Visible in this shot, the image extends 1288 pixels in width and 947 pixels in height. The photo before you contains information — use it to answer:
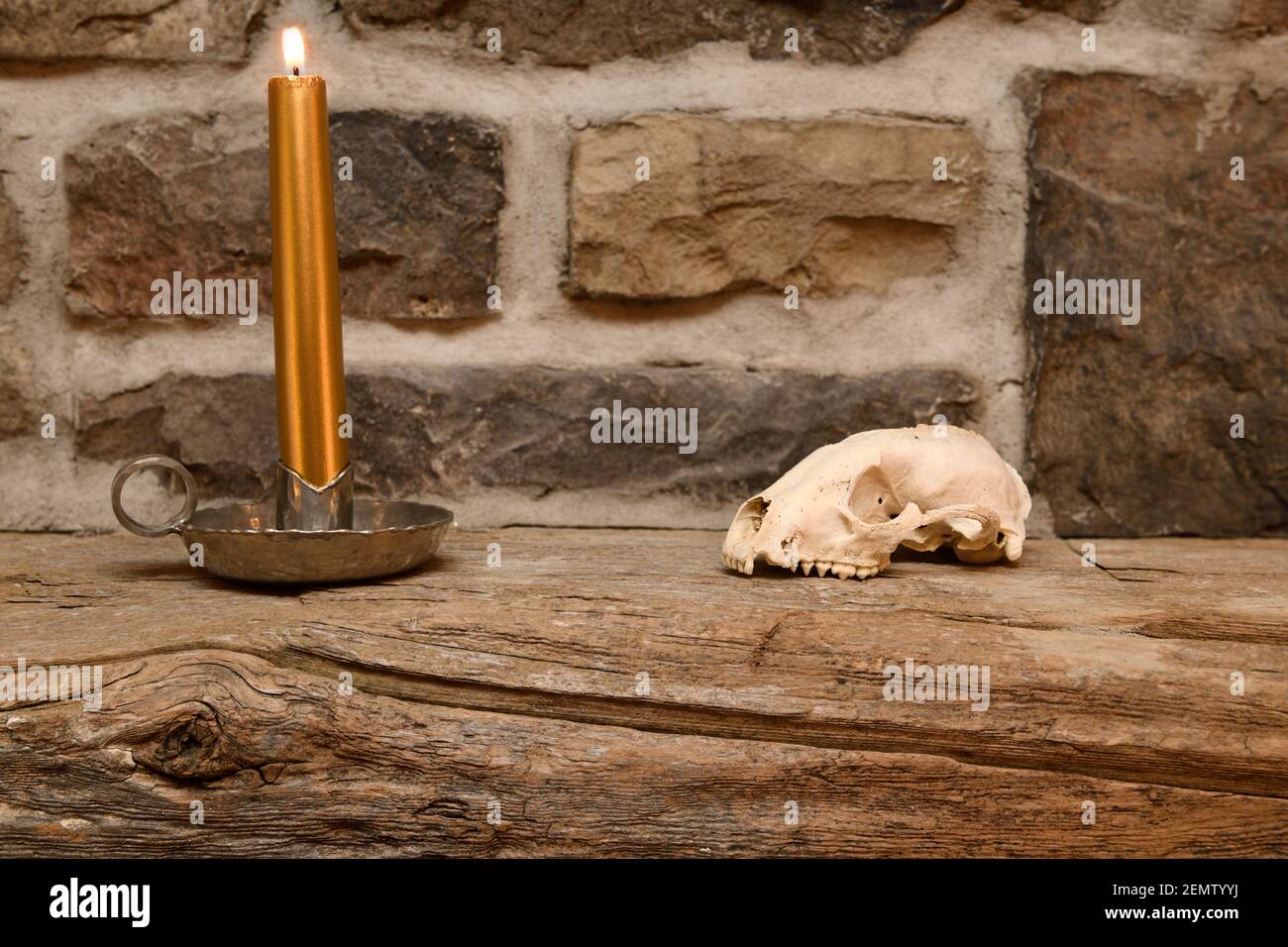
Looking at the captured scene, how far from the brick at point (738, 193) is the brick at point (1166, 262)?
92 millimetres

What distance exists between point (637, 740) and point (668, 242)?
0.48 metres

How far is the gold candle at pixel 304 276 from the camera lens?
0.72 metres

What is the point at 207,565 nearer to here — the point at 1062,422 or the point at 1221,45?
the point at 1062,422

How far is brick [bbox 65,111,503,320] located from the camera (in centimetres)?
97

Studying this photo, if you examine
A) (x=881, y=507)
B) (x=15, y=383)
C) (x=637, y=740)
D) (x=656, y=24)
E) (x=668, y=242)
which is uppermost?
(x=656, y=24)

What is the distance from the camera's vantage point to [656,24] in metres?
0.98

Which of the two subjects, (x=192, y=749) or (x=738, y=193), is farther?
(x=738, y=193)

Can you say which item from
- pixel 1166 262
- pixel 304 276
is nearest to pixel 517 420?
pixel 304 276

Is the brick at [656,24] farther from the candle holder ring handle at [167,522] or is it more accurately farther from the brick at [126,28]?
the candle holder ring handle at [167,522]

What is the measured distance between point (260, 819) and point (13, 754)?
130mm

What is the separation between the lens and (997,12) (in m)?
0.99

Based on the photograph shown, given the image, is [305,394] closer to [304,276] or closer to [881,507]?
[304,276]

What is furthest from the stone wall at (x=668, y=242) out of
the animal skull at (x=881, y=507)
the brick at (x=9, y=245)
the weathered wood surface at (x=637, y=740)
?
the weathered wood surface at (x=637, y=740)

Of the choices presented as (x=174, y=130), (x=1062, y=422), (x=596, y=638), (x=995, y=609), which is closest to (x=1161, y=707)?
(x=995, y=609)
